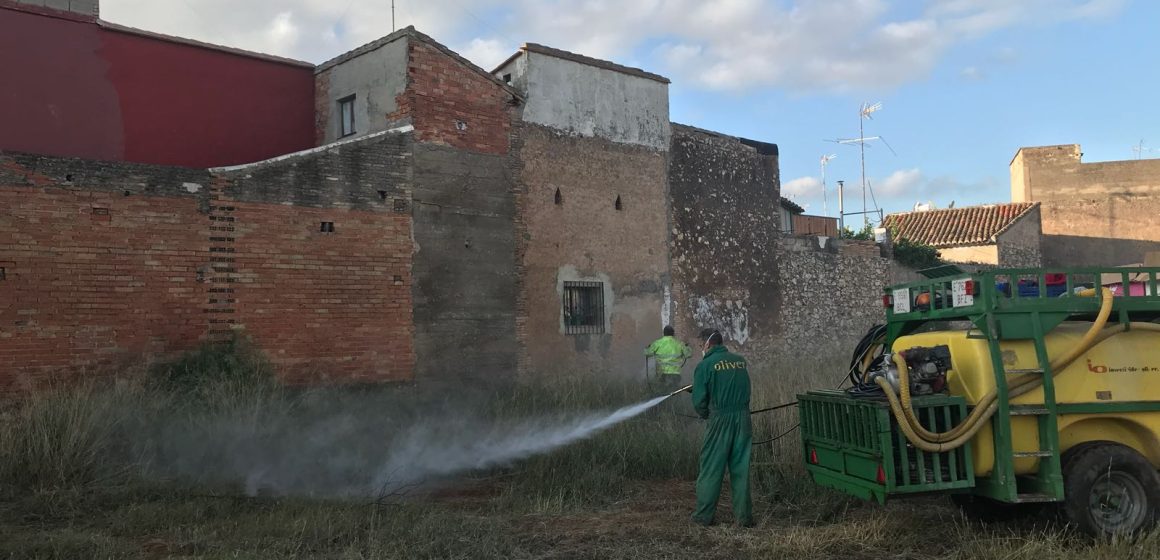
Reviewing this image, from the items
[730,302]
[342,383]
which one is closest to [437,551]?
[342,383]

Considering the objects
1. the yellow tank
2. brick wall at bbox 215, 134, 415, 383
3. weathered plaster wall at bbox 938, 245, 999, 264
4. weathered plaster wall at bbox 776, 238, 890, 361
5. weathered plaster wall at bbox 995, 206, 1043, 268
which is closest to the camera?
the yellow tank

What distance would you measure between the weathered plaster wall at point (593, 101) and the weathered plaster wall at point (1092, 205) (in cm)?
2286

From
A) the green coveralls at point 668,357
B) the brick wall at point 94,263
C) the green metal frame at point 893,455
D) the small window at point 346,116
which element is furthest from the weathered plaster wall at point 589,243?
the green metal frame at point 893,455

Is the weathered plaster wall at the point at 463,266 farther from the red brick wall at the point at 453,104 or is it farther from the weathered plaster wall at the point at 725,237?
the weathered plaster wall at the point at 725,237

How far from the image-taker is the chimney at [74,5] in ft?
44.8

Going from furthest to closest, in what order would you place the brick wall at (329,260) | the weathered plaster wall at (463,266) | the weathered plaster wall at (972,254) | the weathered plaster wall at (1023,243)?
the weathered plaster wall at (1023,243) < the weathered plaster wall at (972,254) < the weathered plaster wall at (463,266) < the brick wall at (329,260)

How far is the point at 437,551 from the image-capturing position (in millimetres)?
6547

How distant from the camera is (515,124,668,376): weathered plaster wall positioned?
50.5 ft

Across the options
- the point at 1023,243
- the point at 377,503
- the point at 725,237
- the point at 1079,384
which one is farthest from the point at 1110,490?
the point at 1023,243

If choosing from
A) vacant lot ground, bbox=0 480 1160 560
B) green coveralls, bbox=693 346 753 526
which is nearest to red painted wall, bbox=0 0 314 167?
vacant lot ground, bbox=0 480 1160 560

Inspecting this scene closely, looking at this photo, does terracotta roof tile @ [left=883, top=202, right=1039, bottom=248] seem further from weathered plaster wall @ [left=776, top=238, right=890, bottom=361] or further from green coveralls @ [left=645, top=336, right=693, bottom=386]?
green coveralls @ [left=645, top=336, right=693, bottom=386]

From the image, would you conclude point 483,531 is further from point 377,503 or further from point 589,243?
point 589,243

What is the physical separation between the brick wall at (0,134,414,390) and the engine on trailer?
8.40 meters

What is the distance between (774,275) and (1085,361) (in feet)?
45.9
